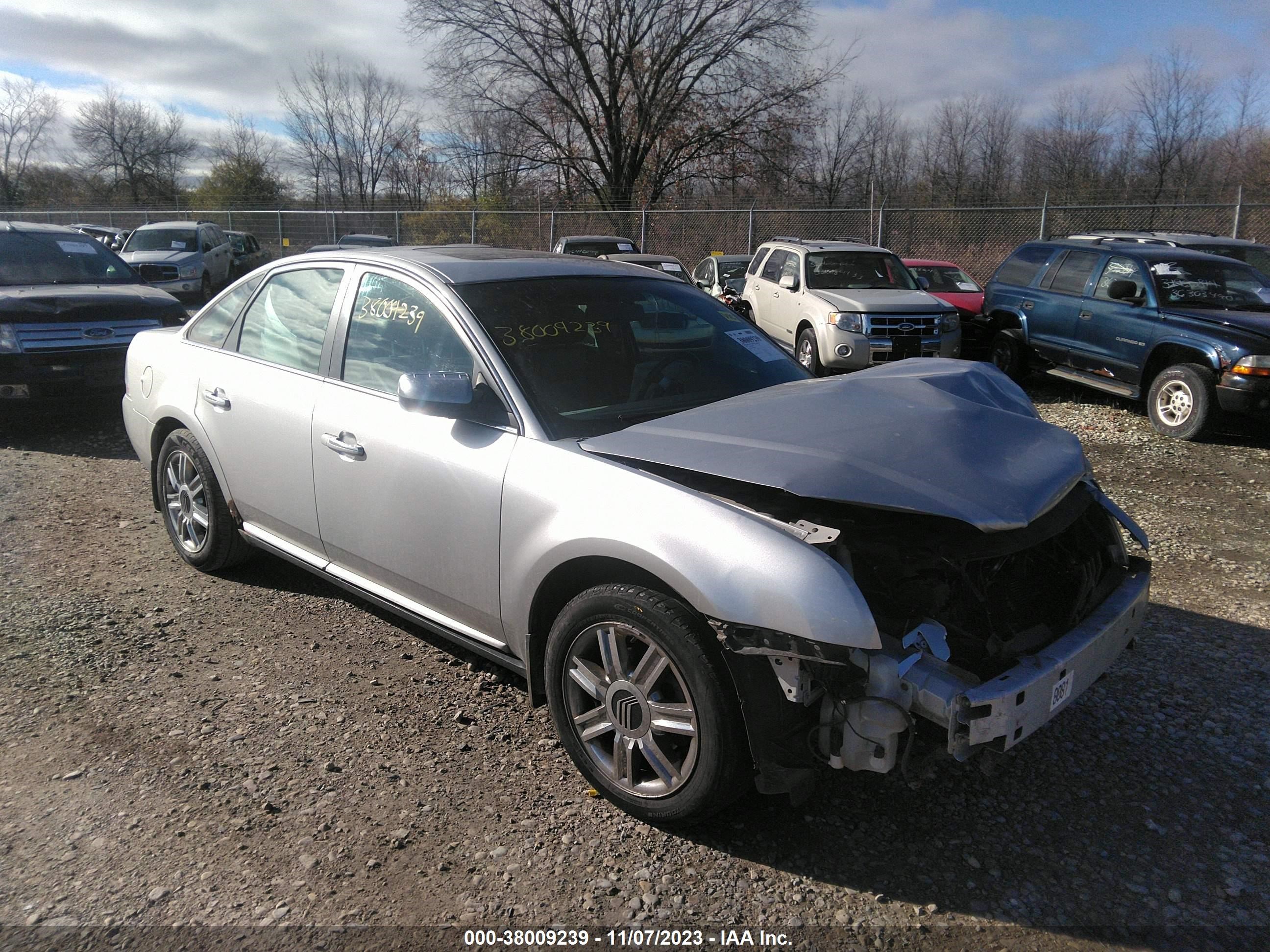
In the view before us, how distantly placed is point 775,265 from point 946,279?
4.03m

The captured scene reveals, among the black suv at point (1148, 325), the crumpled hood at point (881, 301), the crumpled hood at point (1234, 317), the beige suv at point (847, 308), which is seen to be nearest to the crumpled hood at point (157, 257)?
the beige suv at point (847, 308)

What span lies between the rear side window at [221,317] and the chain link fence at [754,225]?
37.7 feet

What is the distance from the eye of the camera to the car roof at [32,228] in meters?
9.13

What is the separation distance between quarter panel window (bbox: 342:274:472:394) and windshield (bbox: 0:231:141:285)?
657 cm

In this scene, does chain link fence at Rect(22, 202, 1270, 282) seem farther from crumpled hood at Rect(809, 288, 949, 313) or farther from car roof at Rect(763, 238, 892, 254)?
crumpled hood at Rect(809, 288, 949, 313)

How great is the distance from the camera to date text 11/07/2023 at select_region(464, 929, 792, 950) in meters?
2.47

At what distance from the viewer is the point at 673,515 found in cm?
271

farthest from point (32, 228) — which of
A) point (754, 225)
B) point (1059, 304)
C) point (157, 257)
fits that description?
point (754, 225)

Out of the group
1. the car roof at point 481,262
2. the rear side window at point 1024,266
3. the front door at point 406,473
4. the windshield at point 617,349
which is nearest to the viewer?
the front door at point 406,473

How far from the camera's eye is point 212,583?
194 inches

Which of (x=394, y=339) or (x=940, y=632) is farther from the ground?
(x=394, y=339)

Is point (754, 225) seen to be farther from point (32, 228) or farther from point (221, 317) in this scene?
point (221, 317)

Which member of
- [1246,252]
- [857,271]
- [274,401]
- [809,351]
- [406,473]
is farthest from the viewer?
[857,271]

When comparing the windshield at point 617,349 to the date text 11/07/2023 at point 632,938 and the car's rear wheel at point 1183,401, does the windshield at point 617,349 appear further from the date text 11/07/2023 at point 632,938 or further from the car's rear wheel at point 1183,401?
the car's rear wheel at point 1183,401
